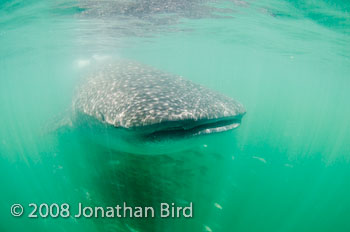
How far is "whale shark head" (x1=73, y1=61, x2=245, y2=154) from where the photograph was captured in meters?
3.18

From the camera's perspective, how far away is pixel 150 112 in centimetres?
325

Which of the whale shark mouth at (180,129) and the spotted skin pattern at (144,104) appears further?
the spotted skin pattern at (144,104)

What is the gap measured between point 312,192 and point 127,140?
9.83m

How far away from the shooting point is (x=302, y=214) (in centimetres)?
782

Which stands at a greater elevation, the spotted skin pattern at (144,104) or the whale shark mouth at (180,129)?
the spotted skin pattern at (144,104)

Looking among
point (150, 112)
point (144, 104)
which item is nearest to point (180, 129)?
point (150, 112)

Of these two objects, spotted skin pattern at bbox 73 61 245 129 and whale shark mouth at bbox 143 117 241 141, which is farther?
spotted skin pattern at bbox 73 61 245 129

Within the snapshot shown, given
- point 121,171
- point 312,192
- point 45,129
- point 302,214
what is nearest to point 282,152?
point 312,192

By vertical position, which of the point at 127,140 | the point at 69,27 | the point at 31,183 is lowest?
the point at 31,183

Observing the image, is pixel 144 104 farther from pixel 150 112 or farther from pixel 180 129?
pixel 180 129

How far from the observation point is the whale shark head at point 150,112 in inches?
125

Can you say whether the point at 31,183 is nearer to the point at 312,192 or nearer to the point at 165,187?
the point at 165,187

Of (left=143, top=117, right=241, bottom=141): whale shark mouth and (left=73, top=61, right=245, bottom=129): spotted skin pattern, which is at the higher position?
(left=73, top=61, right=245, bottom=129): spotted skin pattern

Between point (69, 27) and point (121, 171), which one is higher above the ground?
point (69, 27)
